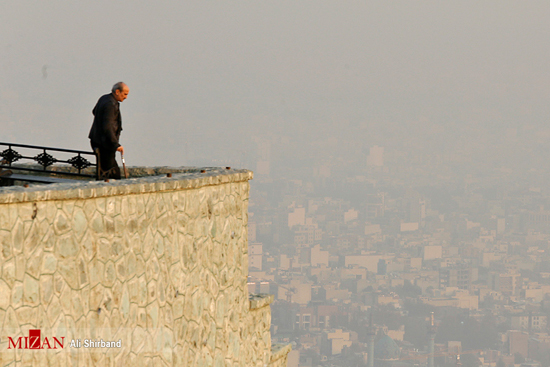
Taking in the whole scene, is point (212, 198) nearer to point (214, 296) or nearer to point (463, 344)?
point (214, 296)

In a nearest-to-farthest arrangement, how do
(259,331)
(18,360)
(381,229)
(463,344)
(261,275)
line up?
1. (18,360)
2. (259,331)
3. (463,344)
4. (261,275)
5. (381,229)

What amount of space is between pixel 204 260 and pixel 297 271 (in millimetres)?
144405

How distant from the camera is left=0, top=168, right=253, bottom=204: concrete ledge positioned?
6508mm

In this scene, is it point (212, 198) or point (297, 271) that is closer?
point (212, 198)

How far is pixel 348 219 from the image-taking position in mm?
191750

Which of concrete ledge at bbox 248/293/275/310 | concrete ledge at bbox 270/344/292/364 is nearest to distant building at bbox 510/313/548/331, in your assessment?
concrete ledge at bbox 270/344/292/364

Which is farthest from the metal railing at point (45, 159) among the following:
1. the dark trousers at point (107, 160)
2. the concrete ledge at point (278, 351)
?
the concrete ledge at point (278, 351)

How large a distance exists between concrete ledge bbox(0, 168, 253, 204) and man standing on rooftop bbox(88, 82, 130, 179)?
3.18ft

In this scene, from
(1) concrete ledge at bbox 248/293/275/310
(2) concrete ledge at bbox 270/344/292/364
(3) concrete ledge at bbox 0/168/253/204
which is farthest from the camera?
(2) concrete ledge at bbox 270/344/292/364

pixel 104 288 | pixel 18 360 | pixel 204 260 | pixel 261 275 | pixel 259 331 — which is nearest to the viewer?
pixel 18 360

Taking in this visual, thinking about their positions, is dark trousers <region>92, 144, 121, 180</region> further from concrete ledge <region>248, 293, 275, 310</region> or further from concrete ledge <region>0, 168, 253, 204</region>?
concrete ledge <region>248, 293, 275, 310</region>

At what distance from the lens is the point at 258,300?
11.1 m

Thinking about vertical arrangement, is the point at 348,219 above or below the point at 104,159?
below

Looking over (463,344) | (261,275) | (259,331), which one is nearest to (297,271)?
(261,275)
